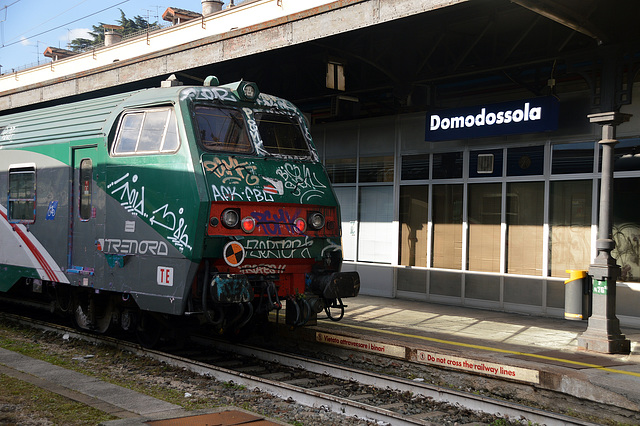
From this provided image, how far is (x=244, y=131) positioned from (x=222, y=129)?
341 mm

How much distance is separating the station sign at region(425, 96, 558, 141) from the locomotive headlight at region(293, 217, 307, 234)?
5694mm

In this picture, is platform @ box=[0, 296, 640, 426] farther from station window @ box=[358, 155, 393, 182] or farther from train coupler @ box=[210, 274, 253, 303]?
station window @ box=[358, 155, 393, 182]

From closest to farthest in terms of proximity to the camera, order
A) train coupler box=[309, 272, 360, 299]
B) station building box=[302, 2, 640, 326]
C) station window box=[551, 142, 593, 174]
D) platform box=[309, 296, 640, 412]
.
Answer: platform box=[309, 296, 640, 412] < train coupler box=[309, 272, 360, 299] < station building box=[302, 2, 640, 326] < station window box=[551, 142, 593, 174]

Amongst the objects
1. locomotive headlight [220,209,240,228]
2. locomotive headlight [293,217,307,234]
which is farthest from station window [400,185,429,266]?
locomotive headlight [220,209,240,228]

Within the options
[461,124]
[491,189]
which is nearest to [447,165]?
[491,189]

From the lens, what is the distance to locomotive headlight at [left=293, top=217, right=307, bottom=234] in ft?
30.3

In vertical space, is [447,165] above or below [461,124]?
below

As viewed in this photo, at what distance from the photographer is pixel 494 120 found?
13.6 meters

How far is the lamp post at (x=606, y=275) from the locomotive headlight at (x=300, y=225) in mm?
4430

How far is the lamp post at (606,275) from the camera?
1011 centimetres

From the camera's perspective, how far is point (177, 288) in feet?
27.6

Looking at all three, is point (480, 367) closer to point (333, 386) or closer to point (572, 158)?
point (333, 386)

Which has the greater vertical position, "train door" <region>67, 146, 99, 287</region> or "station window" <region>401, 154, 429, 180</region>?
"station window" <region>401, 154, 429, 180</region>

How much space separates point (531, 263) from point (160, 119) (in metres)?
8.14
